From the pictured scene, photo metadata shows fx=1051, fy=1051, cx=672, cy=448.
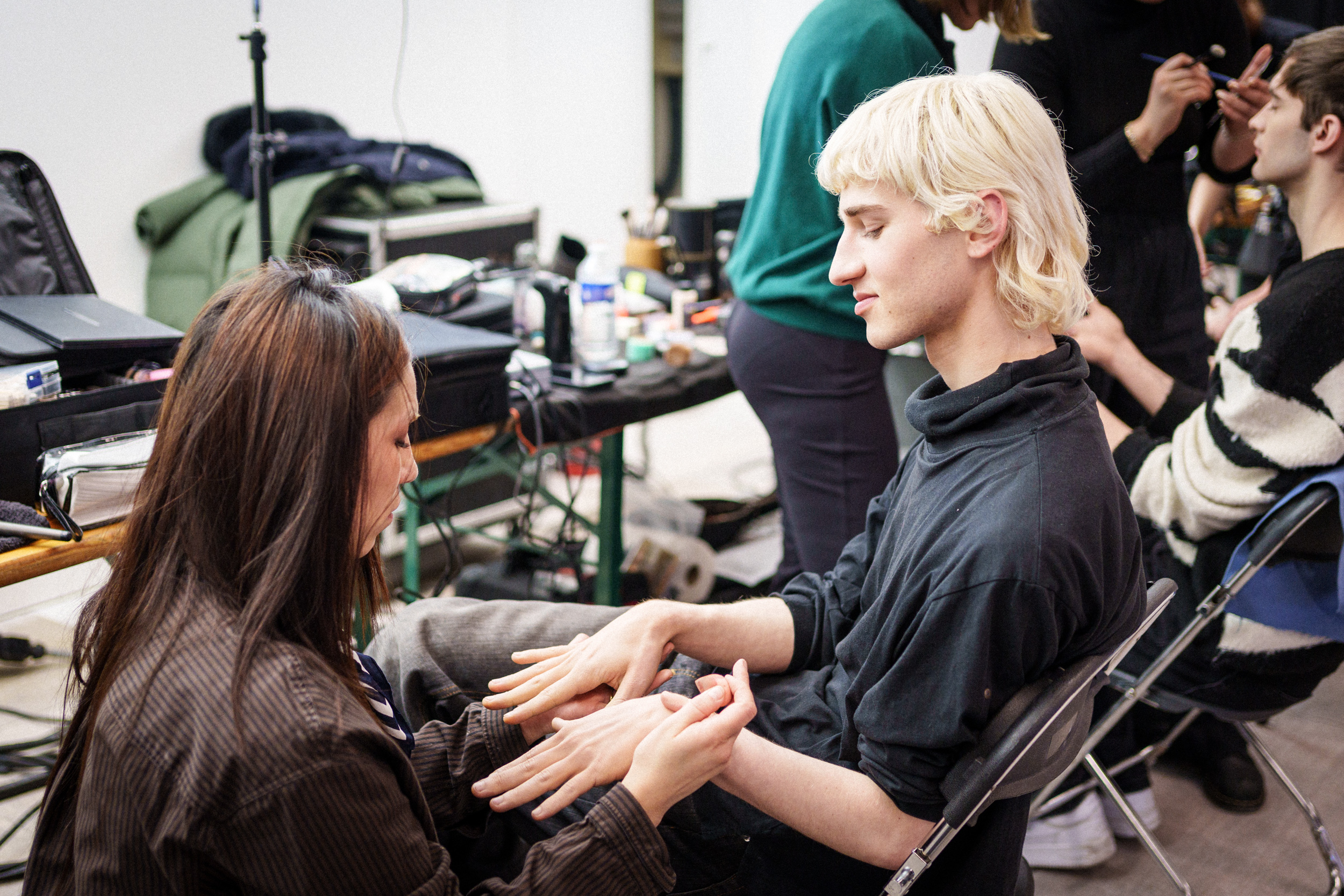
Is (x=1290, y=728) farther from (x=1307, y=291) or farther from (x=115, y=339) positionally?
(x=115, y=339)

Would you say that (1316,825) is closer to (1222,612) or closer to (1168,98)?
(1222,612)

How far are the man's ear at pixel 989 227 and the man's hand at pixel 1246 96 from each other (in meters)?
1.18

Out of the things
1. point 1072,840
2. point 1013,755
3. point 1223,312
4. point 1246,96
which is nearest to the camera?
point 1013,755

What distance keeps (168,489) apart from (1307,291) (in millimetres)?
1535

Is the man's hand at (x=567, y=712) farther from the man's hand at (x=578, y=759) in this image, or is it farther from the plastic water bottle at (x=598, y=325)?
the plastic water bottle at (x=598, y=325)

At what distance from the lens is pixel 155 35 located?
310 centimetres

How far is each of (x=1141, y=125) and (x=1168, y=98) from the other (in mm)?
58

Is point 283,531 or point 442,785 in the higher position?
point 283,531

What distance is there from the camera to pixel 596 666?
1.20 meters

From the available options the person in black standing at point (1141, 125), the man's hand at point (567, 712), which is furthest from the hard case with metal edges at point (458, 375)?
the person in black standing at point (1141, 125)

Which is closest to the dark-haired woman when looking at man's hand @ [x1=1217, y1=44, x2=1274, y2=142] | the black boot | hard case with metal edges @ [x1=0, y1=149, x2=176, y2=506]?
hard case with metal edges @ [x1=0, y1=149, x2=176, y2=506]

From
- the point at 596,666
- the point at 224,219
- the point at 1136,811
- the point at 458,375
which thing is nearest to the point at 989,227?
the point at 596,666

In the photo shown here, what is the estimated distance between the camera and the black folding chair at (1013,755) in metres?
0.97

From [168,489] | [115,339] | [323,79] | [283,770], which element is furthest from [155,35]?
[283,770]
